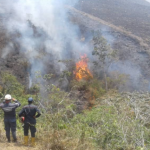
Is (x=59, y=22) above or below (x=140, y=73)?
above

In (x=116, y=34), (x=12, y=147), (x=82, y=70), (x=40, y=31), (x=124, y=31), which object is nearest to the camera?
(x=12, y=147)

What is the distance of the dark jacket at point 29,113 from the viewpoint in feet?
18.2

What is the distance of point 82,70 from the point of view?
2281 cm

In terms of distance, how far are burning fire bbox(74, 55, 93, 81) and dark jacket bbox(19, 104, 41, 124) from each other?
1682cm

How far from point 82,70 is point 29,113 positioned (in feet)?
57.2

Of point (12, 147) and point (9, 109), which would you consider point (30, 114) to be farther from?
point (12, 147)

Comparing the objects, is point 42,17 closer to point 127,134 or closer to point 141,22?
point 141,22

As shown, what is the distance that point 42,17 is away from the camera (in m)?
36.0

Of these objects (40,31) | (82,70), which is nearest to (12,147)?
(82,70)

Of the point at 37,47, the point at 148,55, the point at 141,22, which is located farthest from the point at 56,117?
the point at 141,22

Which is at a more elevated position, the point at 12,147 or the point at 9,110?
the point at 9,110

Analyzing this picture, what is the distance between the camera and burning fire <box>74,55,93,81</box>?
2261 cm

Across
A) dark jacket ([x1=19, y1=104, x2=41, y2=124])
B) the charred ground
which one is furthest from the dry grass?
dark jacket ([x1=19, y1=104, x2=41, y2=124])

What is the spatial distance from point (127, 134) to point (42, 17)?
110 ft
